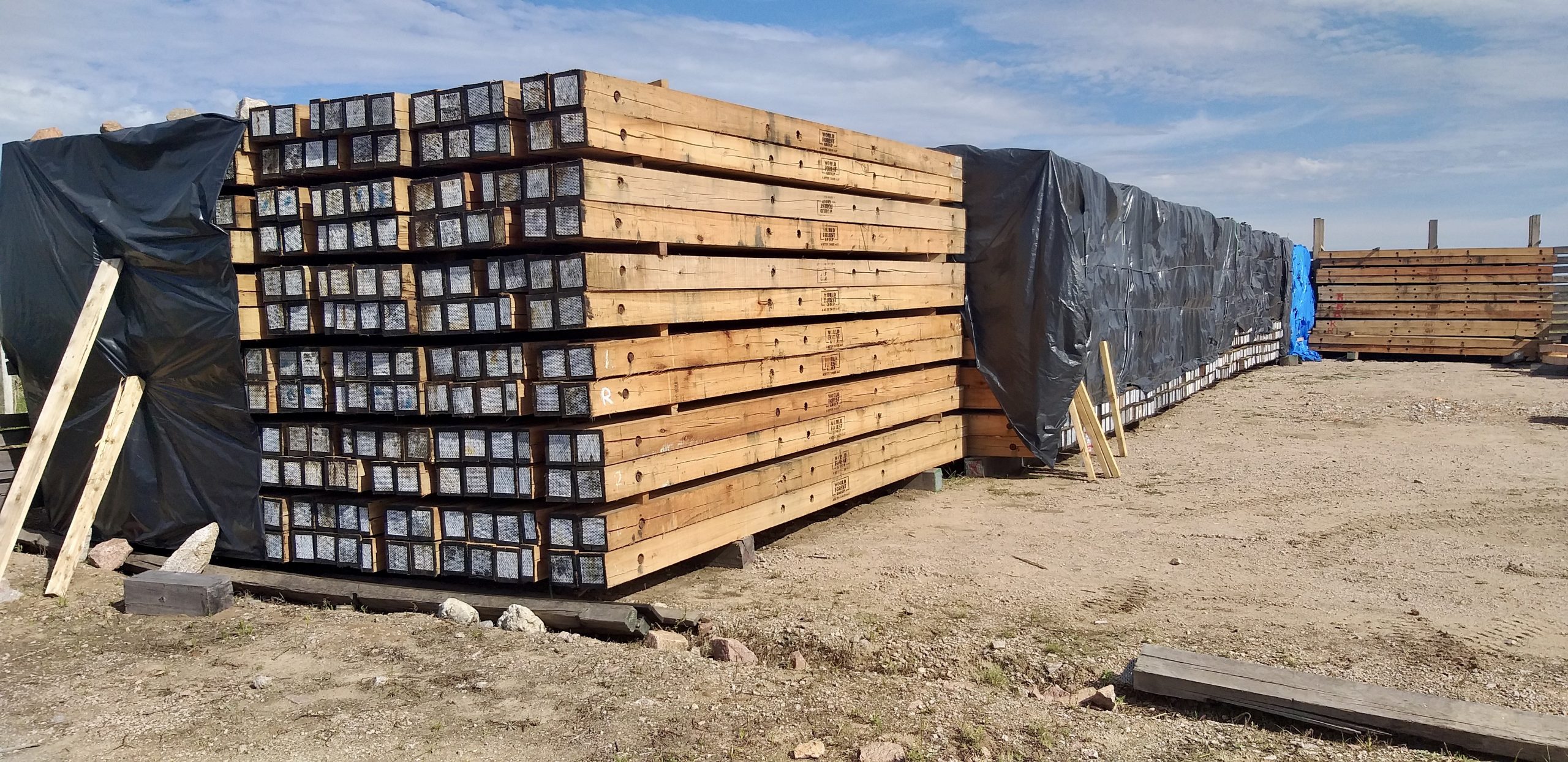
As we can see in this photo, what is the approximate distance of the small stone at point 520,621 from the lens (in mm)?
5531

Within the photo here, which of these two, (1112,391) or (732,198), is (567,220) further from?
(1112,391)

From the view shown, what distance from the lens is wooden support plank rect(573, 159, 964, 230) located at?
219 inches

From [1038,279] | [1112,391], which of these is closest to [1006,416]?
[1038,279]

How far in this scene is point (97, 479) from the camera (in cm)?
653

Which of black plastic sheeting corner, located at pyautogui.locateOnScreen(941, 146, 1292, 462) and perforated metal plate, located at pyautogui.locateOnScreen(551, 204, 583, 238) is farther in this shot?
black plastic sheeting corner, located at pyautogui.locateOnScreen(941, 146, 1292, 462)

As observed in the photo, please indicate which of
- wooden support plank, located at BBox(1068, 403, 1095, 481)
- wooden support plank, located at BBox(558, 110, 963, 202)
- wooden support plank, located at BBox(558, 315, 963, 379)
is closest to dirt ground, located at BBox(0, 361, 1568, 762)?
wooden support plank, located at BBox(1068, 403, 1095, 481)

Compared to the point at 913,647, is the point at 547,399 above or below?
above

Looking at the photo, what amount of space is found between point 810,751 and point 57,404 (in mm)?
5258

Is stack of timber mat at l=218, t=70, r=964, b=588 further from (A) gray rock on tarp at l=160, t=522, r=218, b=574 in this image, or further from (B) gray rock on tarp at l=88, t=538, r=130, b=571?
(B) gray rock on tarp at l=88, t=538, r=130, b=571

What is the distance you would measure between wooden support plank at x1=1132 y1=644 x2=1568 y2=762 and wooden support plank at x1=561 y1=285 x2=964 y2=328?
122 inches

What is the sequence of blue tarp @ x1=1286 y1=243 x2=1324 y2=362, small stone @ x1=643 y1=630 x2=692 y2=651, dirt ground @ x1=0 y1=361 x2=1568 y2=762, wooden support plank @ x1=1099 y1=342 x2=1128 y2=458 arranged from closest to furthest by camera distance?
dirt ground @ x1=0 y1=361 x2=1568 y2=762
small stone @ x1=643 y1=630 x2=692 y2=651
wooden support plank @ x1=1099 y1=342 x2=1128 y2=458
blue tarp @ x1=1286 y1=243 x2=1324 y2=362

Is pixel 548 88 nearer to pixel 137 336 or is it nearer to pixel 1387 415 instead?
pixel 137 336

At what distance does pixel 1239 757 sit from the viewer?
4004 mm

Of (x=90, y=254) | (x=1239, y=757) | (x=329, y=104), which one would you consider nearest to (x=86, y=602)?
(x=90, y=254)
